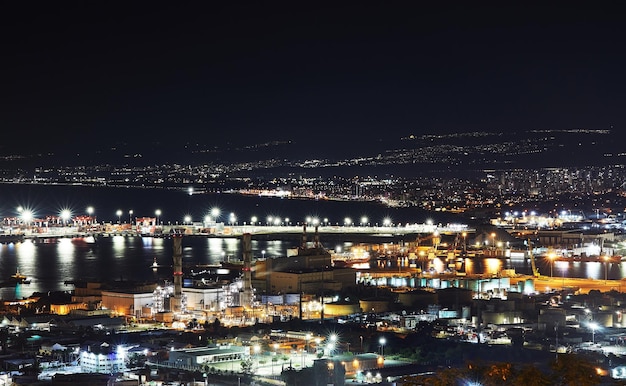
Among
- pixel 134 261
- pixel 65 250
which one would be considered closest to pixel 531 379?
pixel 134 261

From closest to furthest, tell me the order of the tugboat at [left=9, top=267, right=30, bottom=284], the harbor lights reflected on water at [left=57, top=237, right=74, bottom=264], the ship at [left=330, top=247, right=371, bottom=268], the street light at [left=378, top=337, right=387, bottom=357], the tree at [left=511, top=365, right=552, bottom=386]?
1. the tree at [left=511, top=365, right=552, bottom=386]
2. the street light at [left=378, top=337, right=387, bottom=357]
3. the tugboat at [left=9, top=267, right=30, bottom=284]
4. the ship at [left=330, top=247, right=371, bottom=268]
5. the harbor lights reflected on water at [left=57, top=237, right=74, bottom=264]

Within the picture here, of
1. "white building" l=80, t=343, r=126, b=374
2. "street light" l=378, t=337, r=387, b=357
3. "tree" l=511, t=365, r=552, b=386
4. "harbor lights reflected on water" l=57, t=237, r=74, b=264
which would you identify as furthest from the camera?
"harbor lights reflected on water" l=57, t=237, r=74, b=264

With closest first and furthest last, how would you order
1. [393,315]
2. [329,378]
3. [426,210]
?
[329,378] → [393,315] → [426,210]

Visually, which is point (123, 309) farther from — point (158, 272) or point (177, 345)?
point (158, 272)

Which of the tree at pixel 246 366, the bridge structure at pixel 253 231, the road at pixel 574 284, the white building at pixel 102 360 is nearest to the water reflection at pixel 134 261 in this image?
the bridge structure at pixel 253 231

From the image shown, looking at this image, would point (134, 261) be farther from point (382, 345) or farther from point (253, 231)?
point (382, 345)

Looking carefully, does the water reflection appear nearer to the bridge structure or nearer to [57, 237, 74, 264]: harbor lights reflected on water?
[57, 237, 74, 264]: harbor lights reflected on water

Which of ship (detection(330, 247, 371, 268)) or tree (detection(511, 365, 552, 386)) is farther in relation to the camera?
ship (detection(330, 247, 371, 268))

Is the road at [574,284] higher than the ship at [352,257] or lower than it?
lower

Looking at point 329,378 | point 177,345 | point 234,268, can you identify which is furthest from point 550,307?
point 234,268

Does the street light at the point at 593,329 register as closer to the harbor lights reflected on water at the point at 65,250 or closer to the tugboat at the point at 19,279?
the tugboat at the point at 19,279

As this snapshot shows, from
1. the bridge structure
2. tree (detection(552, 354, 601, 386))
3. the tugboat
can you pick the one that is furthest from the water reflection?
tree (detection(552, 354, 601, 386))
